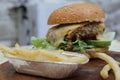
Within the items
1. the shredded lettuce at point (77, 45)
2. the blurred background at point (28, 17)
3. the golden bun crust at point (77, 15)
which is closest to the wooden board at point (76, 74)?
→ the shredded lettuce at point (77, 45)

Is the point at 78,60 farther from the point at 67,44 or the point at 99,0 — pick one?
the point at 99,0

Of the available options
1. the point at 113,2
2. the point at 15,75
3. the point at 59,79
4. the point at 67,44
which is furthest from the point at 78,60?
the point at 113,2

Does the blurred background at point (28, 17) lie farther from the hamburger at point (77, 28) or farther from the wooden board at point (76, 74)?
the wooden board at point (76, 74)

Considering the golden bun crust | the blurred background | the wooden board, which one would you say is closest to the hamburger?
the golden bun crust

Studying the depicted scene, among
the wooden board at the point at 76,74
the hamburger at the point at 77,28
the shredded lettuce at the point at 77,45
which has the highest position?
the hamburger at the point at 77,28

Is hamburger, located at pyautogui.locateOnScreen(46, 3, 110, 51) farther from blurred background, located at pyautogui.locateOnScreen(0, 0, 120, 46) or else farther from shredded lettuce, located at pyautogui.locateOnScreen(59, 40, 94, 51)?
blurred background, located at pyautogui.locateOnScreen(0, 0, 120, 46)

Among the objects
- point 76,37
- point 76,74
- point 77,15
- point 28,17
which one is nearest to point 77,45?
point 76,37
